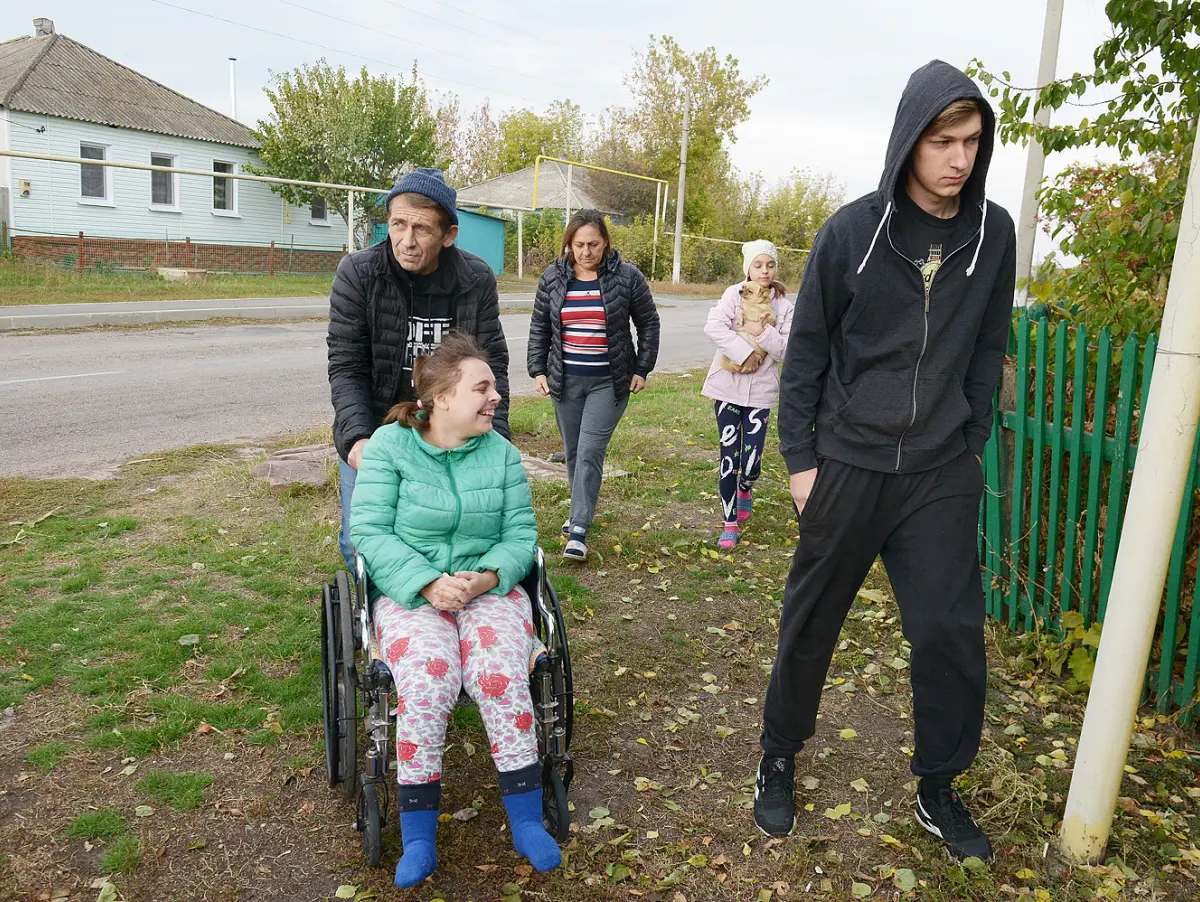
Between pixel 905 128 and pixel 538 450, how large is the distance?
6.00 metres

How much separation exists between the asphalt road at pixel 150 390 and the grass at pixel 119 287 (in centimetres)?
426

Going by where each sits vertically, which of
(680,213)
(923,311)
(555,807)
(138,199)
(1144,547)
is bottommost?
(555,807)

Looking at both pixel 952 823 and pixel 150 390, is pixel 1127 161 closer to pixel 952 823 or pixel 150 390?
pixel 952 823

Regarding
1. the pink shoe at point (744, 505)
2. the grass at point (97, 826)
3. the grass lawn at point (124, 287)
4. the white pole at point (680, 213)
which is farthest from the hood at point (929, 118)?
the white pole at point (680, 213)

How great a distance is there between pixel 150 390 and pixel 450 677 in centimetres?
919

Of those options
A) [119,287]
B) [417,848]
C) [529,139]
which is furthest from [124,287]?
[529,139]

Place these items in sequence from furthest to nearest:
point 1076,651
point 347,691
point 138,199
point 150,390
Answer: point 138,199 < point 150,390 < point 1076,651 < point 347,691

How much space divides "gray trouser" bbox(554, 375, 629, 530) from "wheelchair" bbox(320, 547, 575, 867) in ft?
7.92

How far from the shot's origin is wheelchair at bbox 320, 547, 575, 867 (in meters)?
2.93

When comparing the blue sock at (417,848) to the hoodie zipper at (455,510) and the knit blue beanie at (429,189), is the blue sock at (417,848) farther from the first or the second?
the knit blue beanie at (429,189)

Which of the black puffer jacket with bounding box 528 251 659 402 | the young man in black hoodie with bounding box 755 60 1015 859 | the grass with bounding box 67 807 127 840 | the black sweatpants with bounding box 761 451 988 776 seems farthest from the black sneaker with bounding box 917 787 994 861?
the black puffer jacket with bounding box 528 251 659 402

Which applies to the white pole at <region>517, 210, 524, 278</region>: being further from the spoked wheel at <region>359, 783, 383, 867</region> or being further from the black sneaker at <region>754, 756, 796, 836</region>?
the spoked wheel at <region>359, 783, 383, 867</region>

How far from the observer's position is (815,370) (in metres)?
3.01

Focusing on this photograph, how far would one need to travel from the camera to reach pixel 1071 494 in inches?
168
